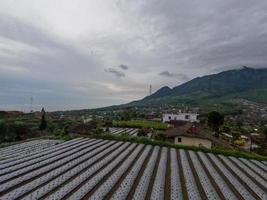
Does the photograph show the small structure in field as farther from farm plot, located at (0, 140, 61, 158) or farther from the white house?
the white house

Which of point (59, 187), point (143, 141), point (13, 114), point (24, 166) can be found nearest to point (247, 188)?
point (59, 187)

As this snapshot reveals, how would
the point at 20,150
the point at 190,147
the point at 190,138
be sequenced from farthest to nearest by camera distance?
the point at 190,138, the point at 190,147, the point at 20,150

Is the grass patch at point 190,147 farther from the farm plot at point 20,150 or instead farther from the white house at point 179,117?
the white house at point 179,117

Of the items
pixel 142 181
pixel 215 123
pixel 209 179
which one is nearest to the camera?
pixel 142 181

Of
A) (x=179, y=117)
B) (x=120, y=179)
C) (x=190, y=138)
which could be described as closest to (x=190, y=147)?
(x=190, y=138)

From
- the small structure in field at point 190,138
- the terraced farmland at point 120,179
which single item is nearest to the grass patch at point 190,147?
the small structure in field at point 190,138

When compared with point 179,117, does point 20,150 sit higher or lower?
lower

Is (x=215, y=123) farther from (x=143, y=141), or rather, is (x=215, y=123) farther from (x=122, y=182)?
(x=122, y=182)

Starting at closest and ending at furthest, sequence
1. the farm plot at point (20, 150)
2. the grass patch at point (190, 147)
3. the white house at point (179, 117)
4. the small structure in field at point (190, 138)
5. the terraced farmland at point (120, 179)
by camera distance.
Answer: the terraced farmland at point (120, 179) < the farm plot at point (20, 150) < the grass patch at point (190, 147) < the small structure in field at point (190, 138) < the white house at point (179, 117)

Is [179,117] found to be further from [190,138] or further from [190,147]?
[190,147]
